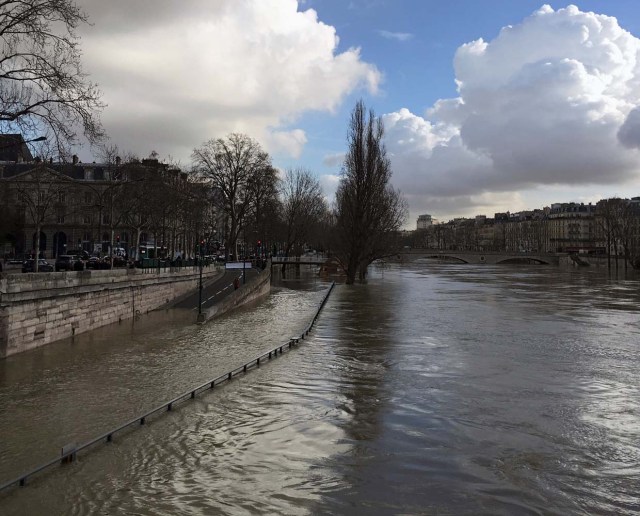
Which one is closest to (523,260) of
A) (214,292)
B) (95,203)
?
(214,292)

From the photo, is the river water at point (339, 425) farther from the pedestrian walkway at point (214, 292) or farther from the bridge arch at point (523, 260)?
the bridge arch at point (523, 260)

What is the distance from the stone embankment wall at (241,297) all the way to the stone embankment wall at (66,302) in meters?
3.90

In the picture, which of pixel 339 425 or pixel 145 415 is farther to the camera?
pixel 145 415

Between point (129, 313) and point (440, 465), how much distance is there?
2216 cm

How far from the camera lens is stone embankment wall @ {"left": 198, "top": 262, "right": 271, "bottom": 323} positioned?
2660 centimetres

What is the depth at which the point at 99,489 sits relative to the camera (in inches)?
281

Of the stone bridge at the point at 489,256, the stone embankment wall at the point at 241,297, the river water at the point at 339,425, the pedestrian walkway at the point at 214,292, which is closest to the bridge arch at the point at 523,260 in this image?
the stone bridge at the point at 489,256

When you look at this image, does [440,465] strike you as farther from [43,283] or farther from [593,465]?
[43,283]

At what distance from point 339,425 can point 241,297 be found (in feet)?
78.8

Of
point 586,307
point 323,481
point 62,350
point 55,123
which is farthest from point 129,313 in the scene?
point 586,307

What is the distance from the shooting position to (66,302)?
67.9ft

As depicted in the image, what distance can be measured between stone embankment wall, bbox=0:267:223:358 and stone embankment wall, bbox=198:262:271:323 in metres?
3.90

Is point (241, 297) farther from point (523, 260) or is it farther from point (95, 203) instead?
point (523, 260)

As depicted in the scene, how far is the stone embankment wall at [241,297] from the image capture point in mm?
26603
